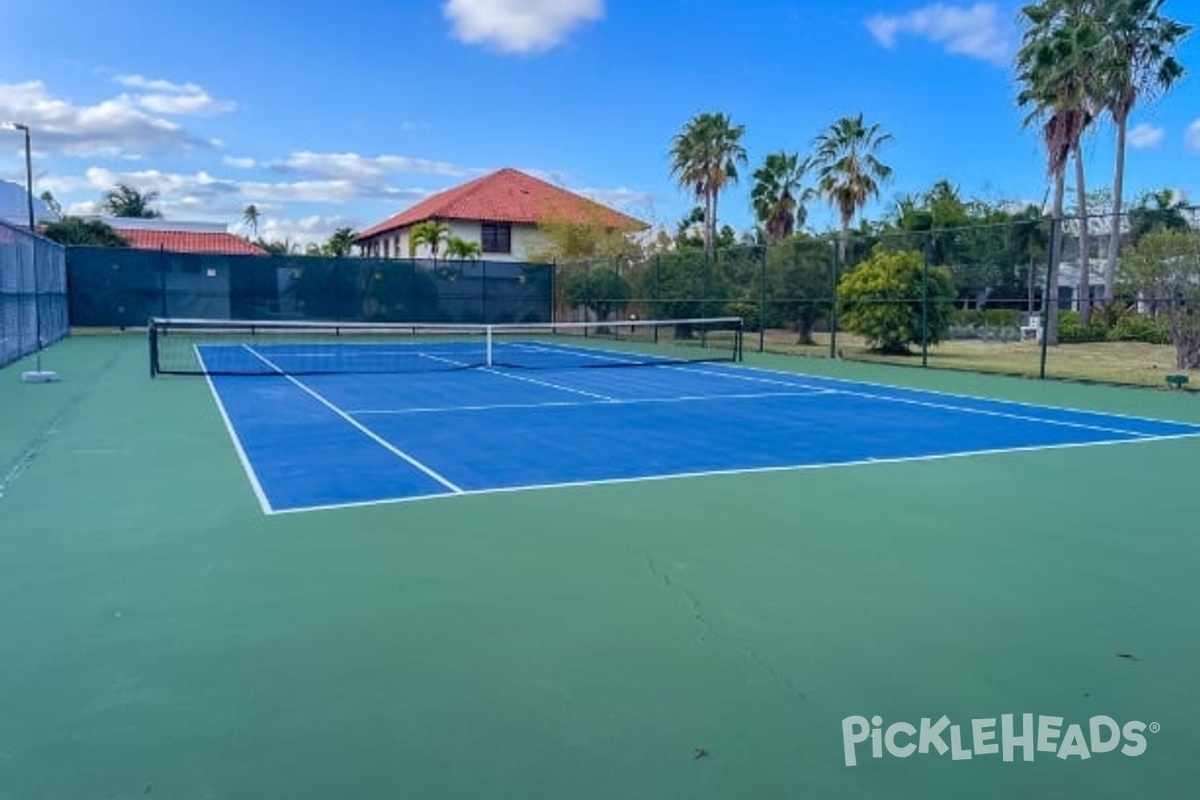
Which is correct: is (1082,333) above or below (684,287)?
below

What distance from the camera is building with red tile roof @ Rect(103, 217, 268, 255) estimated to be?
4609 centimetres

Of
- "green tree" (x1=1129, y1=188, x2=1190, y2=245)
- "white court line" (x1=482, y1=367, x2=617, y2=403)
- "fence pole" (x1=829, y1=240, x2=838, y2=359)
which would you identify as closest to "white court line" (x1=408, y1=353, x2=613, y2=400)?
"white court line" (x1=482, y1=367, x2=617, y2=403)

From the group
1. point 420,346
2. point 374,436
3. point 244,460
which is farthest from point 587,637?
point 420,346

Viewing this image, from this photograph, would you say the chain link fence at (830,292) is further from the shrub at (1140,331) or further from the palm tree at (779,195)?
the palm tree at (779,195)

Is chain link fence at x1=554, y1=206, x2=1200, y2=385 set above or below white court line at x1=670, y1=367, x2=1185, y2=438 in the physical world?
above

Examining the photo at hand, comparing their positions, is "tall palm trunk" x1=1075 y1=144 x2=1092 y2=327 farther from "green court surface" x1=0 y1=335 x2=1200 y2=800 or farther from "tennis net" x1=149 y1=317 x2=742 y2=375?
"green court surface" x1=0 y1=335 x2=1200 y2=800

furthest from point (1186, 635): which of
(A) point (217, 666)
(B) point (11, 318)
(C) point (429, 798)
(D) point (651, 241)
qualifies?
(D) point (651, 241)

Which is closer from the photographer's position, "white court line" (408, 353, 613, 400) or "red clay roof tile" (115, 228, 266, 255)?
"white court line" (408, 353, 613, 400)

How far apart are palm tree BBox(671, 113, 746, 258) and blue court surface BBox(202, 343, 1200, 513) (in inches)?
761

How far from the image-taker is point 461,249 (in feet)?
115

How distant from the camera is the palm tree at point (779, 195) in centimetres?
3678

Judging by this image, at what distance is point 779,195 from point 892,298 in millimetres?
18349

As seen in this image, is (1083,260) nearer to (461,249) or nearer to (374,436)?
(374,436)

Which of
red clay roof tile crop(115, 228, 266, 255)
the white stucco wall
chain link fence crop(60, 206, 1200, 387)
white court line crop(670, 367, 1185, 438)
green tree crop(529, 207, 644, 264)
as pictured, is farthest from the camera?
red clay roof tile crop(115, 228, 266, 255)
